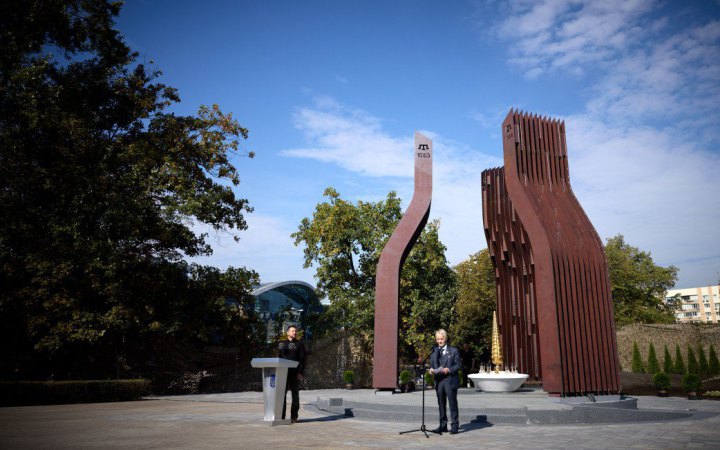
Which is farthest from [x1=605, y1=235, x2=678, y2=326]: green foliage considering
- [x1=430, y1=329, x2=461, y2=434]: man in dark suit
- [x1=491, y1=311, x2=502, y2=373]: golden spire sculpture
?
[x1=430, y1=329, x2=461, y2=434]: man in dark suit

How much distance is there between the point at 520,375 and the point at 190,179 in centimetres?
1511

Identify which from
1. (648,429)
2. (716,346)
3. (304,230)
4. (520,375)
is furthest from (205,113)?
(716,346)

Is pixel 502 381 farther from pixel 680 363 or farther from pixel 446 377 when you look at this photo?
pixel 680 363

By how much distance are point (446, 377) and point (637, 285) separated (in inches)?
1543

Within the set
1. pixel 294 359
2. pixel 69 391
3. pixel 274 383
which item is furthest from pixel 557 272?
pixel 69 391

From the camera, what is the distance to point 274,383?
8625 millimetres

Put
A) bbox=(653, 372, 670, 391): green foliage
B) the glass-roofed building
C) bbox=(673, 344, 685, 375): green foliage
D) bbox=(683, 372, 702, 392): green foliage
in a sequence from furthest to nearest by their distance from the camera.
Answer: the glass-roofed building < bbox=(673, 344, 685, 375): green foliage < bbox=(653, 372, 670, 391): green foliage < bbox=(683, 372, 702, 392): green foliage

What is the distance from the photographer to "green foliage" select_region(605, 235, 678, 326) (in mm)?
36469

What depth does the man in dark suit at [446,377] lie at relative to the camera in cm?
791

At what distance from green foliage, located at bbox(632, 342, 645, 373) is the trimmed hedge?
22149mm

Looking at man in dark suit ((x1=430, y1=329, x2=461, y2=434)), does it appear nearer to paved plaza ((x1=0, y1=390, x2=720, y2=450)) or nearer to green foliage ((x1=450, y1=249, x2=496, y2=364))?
paved plaza ((x1=0, y1=390, x2=720, y2=450))

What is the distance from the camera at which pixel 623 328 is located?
26.6 metres

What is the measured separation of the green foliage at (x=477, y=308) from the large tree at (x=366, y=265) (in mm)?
1068

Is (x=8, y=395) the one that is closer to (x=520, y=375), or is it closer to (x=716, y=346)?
(x=520, y=375)
